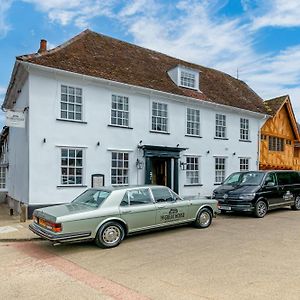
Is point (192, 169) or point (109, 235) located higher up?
A: point (192, 169)

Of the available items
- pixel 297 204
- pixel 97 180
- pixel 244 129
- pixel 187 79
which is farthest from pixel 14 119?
pixel 244 129

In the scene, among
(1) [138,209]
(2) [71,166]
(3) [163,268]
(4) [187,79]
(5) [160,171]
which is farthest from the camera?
(4) [187,79]

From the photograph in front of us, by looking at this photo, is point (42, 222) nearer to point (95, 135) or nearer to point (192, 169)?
point (95, 135)

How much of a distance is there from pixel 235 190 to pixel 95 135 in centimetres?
626

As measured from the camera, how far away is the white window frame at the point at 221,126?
18.7m

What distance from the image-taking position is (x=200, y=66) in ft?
73.8

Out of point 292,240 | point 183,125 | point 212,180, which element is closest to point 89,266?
A: point 292,240

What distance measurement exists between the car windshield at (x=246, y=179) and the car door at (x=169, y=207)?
4.49 m

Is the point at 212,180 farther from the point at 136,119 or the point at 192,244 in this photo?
the point at 192,244

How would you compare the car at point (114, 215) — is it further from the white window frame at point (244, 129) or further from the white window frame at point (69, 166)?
the white window frame at point (244, 129)

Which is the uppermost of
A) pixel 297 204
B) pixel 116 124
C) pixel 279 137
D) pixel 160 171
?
pixel 279 137

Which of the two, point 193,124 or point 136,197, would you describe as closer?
point 136,197

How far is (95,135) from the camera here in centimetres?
1377

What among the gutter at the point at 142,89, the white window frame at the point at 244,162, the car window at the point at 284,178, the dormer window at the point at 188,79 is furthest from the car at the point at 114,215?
the white window frame at the point at 244,162
